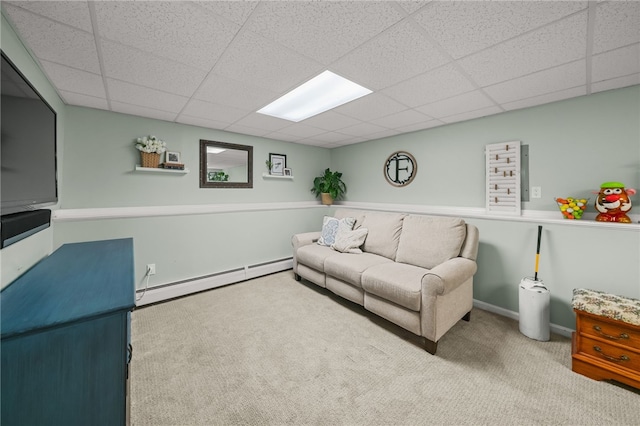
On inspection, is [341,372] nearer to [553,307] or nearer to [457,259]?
[457,259]

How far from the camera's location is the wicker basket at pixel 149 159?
2.87 meters

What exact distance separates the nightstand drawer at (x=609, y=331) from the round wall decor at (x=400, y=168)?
2.27 meters

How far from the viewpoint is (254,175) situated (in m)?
3.89

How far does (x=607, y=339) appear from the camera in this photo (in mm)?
1716

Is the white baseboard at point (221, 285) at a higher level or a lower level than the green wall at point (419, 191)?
lower

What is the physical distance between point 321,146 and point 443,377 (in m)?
3.99

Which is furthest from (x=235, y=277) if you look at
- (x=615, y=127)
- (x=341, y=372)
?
(x=615, y=127)

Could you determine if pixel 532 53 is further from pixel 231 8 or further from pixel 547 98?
pixel 231 8

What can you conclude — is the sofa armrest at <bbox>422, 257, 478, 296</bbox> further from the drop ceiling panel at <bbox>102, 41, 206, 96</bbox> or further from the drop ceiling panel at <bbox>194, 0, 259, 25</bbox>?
the drop ceiling panel at <bbox>102, 41, 206, 96</bbox>

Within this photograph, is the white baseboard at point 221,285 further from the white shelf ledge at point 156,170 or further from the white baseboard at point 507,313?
the white shelf ledge at point 156,170

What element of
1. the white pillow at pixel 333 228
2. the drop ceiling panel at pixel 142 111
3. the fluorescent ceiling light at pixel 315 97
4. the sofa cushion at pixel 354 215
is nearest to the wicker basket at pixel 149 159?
the drop ceiling panel at pixel 142 111

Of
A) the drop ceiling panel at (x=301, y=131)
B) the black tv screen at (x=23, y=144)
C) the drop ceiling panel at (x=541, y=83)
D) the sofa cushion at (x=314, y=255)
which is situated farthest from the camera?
the drop ceiling panel at (x=301, y=131)

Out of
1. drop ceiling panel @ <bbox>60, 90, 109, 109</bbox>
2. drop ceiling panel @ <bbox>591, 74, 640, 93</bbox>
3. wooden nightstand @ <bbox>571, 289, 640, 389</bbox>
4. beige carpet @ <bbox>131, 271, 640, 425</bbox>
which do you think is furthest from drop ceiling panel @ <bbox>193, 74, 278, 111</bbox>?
wooden nightstand @ <bbox>571, 289, 640, 389</bbox>

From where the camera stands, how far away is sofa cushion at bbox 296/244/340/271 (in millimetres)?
3066
